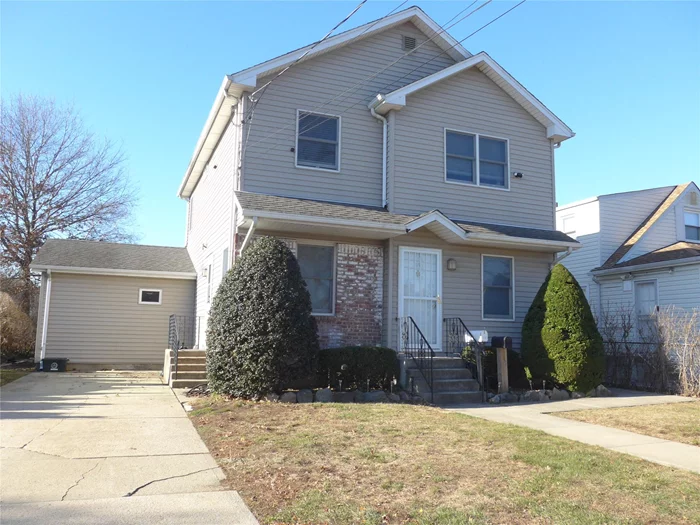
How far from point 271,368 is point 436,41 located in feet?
30.8

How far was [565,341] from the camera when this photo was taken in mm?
11969

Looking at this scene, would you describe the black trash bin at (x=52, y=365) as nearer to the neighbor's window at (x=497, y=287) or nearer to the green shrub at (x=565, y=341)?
the neighbor's window at (x=497, y=287)

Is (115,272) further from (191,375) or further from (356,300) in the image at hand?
(356,300)

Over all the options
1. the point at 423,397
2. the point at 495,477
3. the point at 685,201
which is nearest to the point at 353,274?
the point at 423,397

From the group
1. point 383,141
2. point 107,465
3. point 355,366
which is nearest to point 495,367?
point 355,366

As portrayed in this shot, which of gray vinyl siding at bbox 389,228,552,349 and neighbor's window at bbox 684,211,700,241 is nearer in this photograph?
gray vinyl siding at bbox 389,228,552,349

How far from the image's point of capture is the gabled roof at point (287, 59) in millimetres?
12242

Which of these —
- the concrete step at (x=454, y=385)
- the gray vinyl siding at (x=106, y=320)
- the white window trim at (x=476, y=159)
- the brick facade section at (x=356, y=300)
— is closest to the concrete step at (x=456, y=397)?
the concrete step at (x=454, y=385)

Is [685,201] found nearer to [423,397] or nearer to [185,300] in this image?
[423,397]

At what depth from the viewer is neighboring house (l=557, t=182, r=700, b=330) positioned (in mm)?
18656

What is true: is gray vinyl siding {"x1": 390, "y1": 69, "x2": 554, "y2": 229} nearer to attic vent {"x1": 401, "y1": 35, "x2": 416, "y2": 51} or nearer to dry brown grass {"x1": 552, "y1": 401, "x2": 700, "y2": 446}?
attic vent {"x1": 401, "y1": 35, "x2": 416, "y2": 51}

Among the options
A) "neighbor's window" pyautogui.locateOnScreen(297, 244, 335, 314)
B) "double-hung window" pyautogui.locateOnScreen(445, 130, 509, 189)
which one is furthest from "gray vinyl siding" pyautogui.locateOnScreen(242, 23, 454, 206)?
"double-hung window" pyautogui.locateOnScreen(445, 130, 509, 189)

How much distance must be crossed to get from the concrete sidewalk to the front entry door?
8.86 ft

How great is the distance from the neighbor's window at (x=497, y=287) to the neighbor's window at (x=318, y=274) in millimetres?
3846
